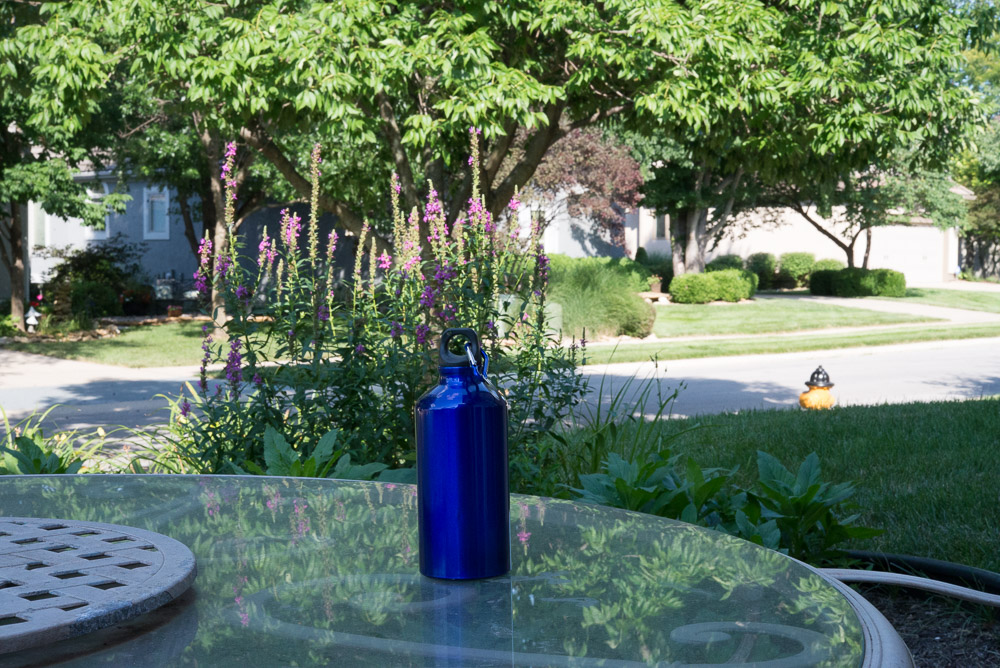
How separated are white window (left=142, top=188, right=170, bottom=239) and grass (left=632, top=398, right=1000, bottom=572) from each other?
81.0 feet

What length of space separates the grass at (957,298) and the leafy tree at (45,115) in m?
22.6

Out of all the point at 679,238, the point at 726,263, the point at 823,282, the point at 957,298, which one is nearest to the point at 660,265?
the point at 679,238

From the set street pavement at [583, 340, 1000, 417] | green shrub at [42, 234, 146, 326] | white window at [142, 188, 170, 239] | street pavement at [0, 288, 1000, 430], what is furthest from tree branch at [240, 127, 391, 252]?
white window at [142, 188, 170, 239]

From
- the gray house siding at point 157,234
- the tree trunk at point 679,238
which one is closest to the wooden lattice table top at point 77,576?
the gray house siding at point 157,234

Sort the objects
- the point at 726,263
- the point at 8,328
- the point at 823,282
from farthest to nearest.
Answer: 1. the point at 726,263
2. the point at 823,282
3. the point at 8,328

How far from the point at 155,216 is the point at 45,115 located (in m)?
22.0

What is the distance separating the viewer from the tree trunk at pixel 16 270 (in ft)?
64.7

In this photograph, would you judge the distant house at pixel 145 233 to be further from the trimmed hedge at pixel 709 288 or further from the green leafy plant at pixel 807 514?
the green leafy plant at pixel 807 514

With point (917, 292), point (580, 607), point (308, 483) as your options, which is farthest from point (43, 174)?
point (917, 292)

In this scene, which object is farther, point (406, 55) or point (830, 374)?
point (830, 374)

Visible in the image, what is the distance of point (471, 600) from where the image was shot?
1.32 m

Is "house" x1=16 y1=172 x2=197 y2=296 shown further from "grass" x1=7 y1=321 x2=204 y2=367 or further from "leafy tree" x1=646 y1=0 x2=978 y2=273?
"leafy tree" x1=646 y1=0 x2=978 y2=273

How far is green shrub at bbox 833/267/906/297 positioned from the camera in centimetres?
3083

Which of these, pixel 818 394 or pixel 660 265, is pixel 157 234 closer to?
pixel 660 265
